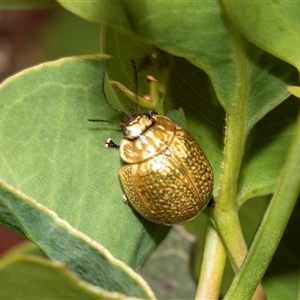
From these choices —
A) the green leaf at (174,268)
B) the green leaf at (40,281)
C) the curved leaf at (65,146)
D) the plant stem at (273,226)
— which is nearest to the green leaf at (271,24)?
the plant stem at (273,226)

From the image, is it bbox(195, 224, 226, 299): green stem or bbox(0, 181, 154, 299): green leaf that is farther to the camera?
bbox(195, 224, 226, 299): green stem

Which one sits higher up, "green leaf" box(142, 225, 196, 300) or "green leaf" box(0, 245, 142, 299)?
"green leaf" box(0, 245, 142, 299)

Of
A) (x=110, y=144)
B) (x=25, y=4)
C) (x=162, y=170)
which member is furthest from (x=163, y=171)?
(x=25, y=4)

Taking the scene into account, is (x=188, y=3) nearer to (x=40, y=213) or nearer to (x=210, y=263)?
(x=40, y=213)

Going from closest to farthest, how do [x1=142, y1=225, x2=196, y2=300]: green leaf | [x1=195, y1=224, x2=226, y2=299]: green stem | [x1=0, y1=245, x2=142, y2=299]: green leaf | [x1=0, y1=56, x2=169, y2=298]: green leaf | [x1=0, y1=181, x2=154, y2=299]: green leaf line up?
1. [x1=0, y1=245, x2=142, y2=299]: green leaf
2. [x1=0, y1=181, x2=154, y2=299]: green leaf
3. [x1=0, y1=56, x2=169, y2=298]: green leaf
4. [x1=195, y1=224, x2=226, y2=299]: green stem
5. [x1=142, y1=225, x2=196, y2=300]: green leaf

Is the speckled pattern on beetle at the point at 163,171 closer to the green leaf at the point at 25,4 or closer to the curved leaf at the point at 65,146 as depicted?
the curved leaf at the point at 65,146

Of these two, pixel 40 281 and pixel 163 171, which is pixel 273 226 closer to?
pixel 40 281

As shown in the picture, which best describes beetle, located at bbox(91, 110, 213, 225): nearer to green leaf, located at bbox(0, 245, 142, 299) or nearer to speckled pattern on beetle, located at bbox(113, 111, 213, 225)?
speckled pattern on beetle, located at bbox(113, 111, 213, 225)

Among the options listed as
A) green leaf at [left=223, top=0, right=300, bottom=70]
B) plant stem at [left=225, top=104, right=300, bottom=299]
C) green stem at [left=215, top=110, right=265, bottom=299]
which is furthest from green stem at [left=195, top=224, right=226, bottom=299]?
green leaf at [left=223, top=0, right=300, bottom=70]
